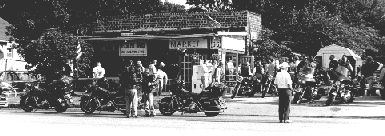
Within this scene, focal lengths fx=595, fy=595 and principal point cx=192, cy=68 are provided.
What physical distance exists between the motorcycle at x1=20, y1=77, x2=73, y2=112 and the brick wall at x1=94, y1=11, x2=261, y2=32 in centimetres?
1355

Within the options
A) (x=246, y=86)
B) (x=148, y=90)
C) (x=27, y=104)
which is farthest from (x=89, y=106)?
(x=246, y=86)

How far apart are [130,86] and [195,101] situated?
2019 millimetres

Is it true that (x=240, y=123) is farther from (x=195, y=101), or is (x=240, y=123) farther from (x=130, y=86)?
(x=130, y=86)

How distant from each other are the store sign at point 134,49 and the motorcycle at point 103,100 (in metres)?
11.5

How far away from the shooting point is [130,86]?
17906mm

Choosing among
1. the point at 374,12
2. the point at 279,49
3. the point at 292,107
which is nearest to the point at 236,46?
the point at 279,49

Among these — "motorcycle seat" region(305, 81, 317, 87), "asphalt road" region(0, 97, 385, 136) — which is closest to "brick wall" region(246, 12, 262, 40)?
"motorcycle seat" region(305, 81, 317, 87)

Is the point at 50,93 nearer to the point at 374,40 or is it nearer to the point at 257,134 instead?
the point at 257,134

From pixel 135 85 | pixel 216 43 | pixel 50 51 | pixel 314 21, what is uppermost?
pixel 314 21

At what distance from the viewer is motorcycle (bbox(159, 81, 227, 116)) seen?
1780 centimetres

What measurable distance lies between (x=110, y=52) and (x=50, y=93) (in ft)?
39.7

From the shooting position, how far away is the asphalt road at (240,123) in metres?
13.1

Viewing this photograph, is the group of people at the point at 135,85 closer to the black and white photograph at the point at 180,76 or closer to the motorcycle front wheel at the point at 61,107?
the black and white photograph at the point at 180,76

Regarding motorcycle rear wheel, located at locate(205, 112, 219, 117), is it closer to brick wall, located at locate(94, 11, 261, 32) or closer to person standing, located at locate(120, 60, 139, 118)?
person standing, located at locate(120, 60, 139, 118)
